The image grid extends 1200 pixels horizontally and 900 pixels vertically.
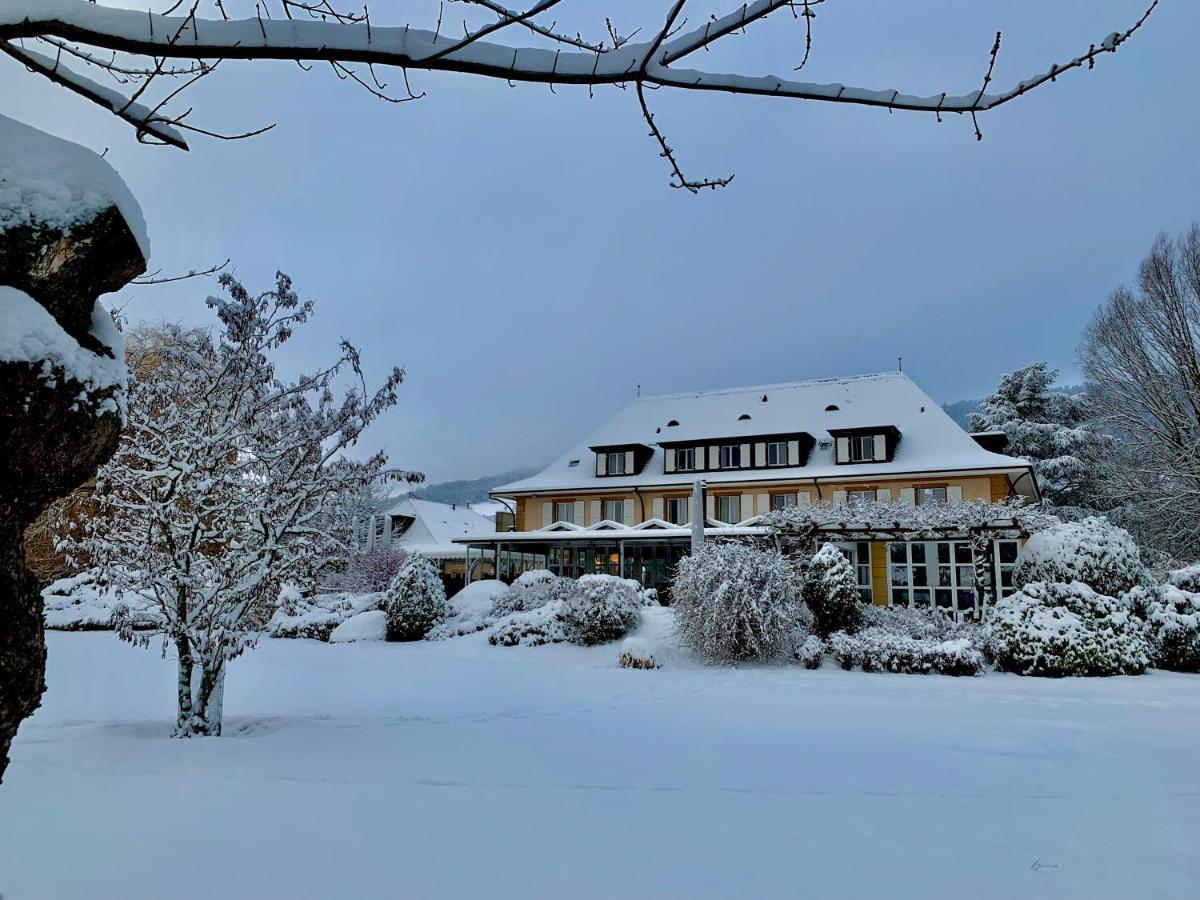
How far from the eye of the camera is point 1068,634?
39.7 feet

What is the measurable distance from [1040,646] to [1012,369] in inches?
938

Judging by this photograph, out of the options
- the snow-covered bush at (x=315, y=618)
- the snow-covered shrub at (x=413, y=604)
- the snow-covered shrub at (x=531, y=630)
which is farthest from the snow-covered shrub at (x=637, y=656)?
the snow-covered bush at (x=315, y=618)

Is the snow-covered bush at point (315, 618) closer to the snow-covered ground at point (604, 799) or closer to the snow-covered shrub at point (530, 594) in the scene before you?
the snow-covered shrub at point (530, 594)

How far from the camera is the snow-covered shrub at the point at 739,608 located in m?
13.0

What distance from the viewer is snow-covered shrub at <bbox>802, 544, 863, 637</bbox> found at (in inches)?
560

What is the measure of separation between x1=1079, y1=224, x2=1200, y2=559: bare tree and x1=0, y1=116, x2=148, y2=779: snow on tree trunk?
826 inches

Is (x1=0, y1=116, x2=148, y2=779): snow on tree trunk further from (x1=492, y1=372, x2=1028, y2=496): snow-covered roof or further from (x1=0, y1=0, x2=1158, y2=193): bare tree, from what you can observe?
(x1=492, y1=372, x2=1028, y2=496): snow-covered roof

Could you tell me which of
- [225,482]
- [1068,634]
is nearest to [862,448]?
[1068,634]

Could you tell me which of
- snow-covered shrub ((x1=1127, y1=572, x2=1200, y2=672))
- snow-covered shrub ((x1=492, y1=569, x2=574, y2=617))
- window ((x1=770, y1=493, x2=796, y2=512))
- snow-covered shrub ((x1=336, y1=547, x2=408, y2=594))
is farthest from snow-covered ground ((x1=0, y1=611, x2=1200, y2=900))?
window ((x1=770, y1=493, x2=796, y2=512))

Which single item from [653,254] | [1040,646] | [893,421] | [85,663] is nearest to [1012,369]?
[893,421]

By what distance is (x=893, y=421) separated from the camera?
1084 inches

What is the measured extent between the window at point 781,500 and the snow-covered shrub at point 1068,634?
45.1ft

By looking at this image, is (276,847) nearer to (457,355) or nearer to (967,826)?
(967,826)

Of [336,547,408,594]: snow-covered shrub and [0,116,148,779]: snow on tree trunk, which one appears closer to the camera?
[0,116,148,779]: snow on tree trunk
